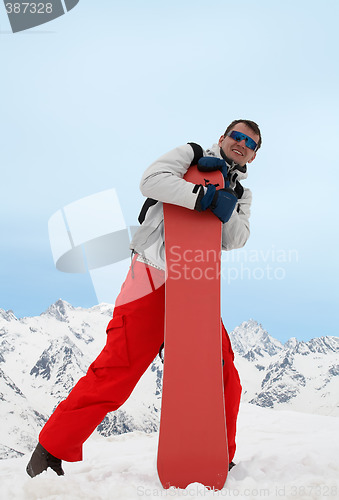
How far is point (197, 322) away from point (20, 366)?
657 ft

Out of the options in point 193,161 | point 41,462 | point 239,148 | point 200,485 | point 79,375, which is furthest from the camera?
point 79,375

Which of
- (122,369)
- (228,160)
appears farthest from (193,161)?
(122,369)

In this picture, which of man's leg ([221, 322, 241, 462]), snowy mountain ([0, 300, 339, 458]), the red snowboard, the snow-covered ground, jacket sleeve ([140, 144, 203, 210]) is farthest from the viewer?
snowy mountain ([0, 300, 339, 458])

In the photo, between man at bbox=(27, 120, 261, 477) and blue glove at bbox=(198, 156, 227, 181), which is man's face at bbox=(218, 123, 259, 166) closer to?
man at bbox=(27, 120, 261, 477)

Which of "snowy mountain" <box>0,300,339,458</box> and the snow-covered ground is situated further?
"snowy mountain" <box>0,300,339,458</box>

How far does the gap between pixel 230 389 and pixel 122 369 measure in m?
0.71

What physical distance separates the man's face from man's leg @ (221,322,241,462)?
120 centimetres

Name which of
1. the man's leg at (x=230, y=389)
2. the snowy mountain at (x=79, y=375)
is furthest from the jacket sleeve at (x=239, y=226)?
the snowy mountain at (x=79, y=375)

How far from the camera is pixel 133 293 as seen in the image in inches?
109

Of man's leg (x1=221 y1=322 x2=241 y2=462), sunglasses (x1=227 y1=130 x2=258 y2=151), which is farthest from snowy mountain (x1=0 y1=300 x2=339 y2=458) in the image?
sunglasses (x1=227 y1=130 x2=258 y2=151)

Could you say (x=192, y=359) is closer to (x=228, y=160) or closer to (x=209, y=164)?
(x=209, y=164)

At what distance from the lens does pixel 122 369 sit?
2.64 meters

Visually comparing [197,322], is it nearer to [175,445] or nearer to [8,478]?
[175,445]

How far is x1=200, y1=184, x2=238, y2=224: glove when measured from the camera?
2592mm
